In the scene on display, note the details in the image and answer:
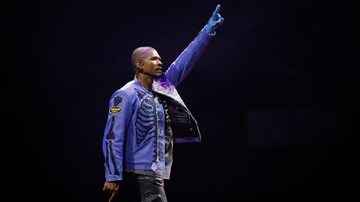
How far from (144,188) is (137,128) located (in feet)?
1.23

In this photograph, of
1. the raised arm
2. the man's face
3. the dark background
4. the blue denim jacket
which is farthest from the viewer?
the dark background

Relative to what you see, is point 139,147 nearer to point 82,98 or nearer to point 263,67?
point 82,98

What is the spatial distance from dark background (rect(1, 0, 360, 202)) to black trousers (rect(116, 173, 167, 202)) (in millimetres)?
1906

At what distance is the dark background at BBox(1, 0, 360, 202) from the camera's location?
16.3 feet

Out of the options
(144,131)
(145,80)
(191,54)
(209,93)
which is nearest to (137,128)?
(144,131)

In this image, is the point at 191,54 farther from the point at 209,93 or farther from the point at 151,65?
the point at 209,93

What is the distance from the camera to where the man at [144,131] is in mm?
3244

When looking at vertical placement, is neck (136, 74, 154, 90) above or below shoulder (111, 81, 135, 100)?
above

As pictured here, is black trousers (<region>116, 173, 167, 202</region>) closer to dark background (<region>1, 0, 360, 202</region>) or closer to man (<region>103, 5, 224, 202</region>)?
man (<region>103, 5, 224, 202</region>)

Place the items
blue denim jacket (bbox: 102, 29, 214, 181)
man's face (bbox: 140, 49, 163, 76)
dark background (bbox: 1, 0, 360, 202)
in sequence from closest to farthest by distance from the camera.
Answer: blue denim jacket (bbox: 102, 29, 214, 181), man's face (bbox: 140, 49, 163, 76), dark background (bbox: 1, 0, 360, 202)

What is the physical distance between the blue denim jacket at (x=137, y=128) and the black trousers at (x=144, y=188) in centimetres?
6

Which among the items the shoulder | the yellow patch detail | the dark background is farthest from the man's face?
the dark background

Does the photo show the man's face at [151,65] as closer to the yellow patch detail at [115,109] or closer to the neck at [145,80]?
the neck at [145,80]

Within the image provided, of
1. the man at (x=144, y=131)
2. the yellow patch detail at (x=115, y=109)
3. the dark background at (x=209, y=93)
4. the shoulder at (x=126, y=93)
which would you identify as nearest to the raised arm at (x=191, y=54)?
the man at (x=144, y=131)
